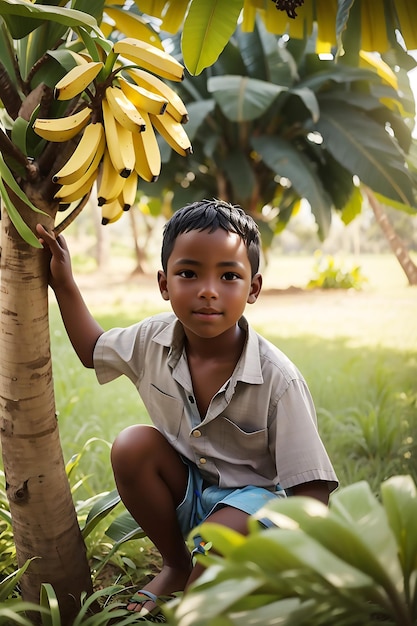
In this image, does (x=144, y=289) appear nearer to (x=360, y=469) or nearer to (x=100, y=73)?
(x=360, y=469)

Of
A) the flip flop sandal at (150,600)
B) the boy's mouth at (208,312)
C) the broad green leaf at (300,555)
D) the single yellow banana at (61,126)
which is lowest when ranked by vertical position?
the flip flop sandal at (150,600)

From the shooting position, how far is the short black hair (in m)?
1.42

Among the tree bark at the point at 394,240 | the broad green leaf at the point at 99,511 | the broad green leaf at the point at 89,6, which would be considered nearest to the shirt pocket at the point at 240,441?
the broad green leaf at the point at 99,511

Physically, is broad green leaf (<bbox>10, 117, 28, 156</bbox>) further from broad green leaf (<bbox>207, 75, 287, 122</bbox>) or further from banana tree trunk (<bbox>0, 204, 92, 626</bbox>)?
broad green leaf (<bbox>207, 75, 287, 122</bbox>)

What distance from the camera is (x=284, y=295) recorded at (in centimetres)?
654

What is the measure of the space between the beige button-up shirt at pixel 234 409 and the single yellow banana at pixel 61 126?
504 millimetres

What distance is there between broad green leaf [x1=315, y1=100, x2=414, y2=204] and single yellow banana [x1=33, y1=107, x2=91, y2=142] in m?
2.31

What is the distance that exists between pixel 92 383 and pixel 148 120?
2428 mm

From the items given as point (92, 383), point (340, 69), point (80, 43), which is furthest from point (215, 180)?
point (80, 43)

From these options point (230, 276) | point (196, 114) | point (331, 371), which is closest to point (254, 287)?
point (230, 276)

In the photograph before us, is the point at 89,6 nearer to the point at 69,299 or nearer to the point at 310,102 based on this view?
the point at 69,299

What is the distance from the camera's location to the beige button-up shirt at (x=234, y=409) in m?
1.40

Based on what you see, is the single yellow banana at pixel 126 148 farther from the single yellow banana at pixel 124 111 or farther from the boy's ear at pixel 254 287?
the boy's ear at pixel 254 287

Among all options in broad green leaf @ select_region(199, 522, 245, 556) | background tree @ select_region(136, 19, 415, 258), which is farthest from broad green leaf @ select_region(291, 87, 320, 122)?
broad green leaf @ select_region(199, 522, 245, 556)
